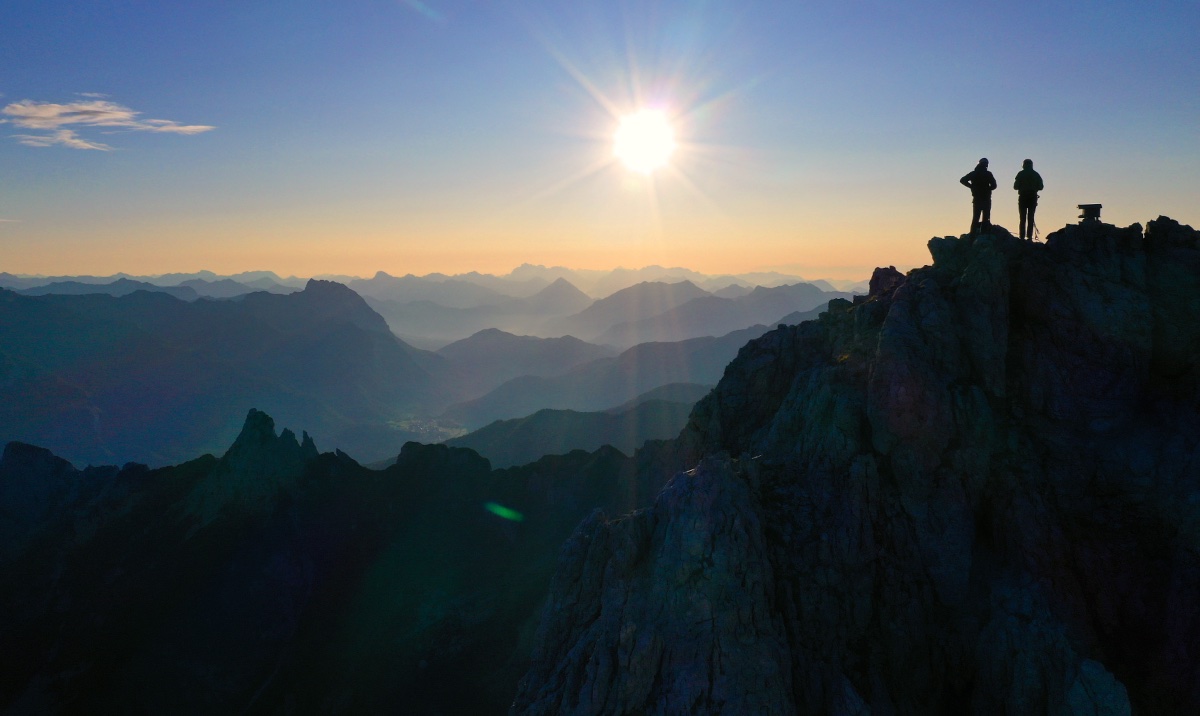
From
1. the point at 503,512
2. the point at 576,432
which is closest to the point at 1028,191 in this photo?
the point at 503,512

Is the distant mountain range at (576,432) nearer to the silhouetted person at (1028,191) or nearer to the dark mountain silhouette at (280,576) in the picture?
the dark mountain silhouette at (280,576)

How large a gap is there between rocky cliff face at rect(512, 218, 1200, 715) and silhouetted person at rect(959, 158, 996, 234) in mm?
2485

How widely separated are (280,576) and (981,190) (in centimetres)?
6333

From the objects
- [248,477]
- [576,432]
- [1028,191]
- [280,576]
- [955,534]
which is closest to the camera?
[955,534]

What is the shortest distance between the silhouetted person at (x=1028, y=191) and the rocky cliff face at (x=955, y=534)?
250 centimetres

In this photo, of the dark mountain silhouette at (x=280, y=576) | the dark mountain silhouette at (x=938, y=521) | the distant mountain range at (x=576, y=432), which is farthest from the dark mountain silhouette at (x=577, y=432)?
the dark mountain silhouette at (x=938, y=521)

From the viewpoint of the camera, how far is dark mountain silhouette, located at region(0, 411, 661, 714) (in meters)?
47.8

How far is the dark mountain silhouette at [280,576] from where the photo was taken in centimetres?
4775

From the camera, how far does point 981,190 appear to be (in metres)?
29.0

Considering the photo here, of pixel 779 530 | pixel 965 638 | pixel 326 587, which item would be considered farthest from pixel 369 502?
pixel 965 638

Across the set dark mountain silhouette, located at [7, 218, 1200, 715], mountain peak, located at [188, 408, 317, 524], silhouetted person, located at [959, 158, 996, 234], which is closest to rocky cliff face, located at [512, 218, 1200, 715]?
dark mountain silhouette, located at [7, 218, 1200, 715]

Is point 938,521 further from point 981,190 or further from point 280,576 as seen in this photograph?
point 280,576

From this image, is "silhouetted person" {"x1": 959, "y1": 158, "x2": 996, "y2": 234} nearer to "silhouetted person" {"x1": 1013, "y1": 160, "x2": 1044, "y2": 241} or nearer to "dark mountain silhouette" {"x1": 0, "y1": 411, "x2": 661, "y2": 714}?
"silhouetted person" {"x1": 1013, "y1": 160, "x2": 1044, "y2": 241}

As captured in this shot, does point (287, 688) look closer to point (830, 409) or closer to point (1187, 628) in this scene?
point (830, 409)
